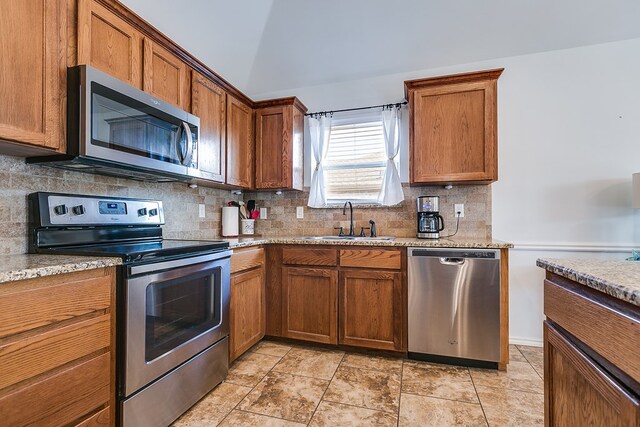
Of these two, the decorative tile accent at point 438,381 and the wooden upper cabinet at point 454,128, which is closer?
the decorative tile accent at point 438,381

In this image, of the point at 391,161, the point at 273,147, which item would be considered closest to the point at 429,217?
the point at 391,161

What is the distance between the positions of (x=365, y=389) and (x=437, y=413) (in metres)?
0.44

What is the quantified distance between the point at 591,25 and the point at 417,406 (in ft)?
10.4

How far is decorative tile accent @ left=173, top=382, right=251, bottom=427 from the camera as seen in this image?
166 centimetres

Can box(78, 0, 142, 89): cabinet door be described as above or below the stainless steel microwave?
above

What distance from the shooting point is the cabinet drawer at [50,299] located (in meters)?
1.01

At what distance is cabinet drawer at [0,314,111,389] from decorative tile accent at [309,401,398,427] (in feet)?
3.69

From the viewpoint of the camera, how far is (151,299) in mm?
1520

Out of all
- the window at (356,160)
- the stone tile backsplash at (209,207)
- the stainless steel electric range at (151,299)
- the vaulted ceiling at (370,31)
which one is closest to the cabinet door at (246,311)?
the stainless steel electric range at (151,299)

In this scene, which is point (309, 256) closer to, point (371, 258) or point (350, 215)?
point (371, 258)

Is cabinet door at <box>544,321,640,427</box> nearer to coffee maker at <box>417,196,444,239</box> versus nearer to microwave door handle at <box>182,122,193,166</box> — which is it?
coffee maker at <box>417,196,444,239</box>

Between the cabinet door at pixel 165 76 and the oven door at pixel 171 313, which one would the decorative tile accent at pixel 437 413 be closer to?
the oven door at pixel 171 313

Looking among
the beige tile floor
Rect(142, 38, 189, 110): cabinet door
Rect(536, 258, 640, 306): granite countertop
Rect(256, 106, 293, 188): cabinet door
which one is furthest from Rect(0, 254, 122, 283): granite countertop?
Rect(256, 106, 293, 188): cabinet door

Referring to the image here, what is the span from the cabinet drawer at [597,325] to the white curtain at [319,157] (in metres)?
2.30
